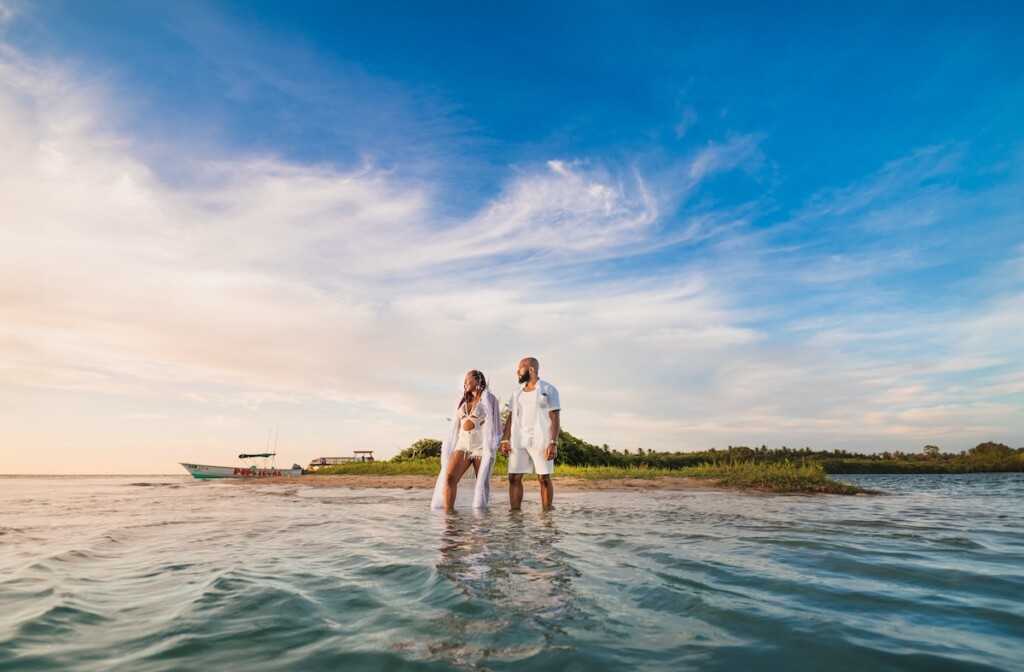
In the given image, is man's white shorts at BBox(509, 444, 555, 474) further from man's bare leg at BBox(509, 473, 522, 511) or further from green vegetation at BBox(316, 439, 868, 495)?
green vegetation at BBox(316, 439, 868, 495)

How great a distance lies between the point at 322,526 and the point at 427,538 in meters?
2.47

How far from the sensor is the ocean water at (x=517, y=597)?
114 inches

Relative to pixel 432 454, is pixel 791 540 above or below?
below

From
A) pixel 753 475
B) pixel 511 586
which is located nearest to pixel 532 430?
pixel 511 586

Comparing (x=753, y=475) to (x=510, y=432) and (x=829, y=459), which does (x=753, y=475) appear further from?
(x=829, y=459)

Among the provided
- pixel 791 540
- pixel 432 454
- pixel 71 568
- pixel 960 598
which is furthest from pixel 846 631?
pixel 432 454

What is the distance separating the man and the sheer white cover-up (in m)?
0.26

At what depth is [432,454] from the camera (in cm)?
3356

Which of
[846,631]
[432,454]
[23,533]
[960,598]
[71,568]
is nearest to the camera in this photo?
[846,631]

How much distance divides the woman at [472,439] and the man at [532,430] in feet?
1.21

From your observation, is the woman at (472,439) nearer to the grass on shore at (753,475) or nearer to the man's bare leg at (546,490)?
the man's bare leg at (546,490)

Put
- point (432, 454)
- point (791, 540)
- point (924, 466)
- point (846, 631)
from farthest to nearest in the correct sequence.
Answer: point (924, 466) → point (432, 454) → point (791, 540) → point (846, 631)

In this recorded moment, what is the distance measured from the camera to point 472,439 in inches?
414

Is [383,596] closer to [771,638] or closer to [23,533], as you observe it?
[771,638]
